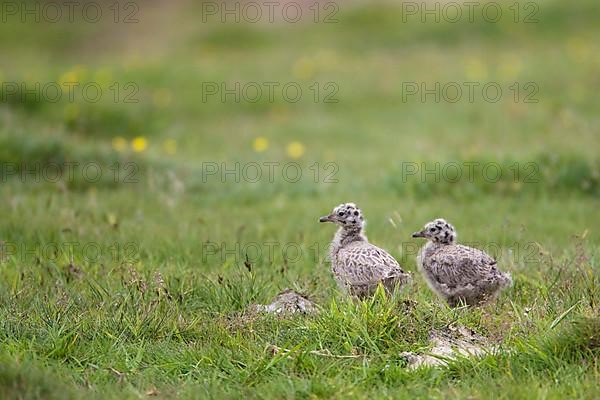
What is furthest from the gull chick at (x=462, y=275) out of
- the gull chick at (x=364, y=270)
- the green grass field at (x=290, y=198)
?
the gull chick at (x=364, y=270)

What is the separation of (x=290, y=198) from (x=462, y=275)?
465 centimetres

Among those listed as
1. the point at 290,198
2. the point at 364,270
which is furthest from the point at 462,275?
the point at 290,198

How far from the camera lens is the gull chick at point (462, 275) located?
6484mm

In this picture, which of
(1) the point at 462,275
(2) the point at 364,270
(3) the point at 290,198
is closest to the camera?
(2) the point at 364,270

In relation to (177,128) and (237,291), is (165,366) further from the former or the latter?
(177,128)

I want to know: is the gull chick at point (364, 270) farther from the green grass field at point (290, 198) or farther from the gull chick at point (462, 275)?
the gull chick at point (462, 275)

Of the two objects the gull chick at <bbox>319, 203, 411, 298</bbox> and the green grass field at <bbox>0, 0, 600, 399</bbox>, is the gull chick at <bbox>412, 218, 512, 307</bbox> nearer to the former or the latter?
the green grass field at <bbox>0, 0, 600, 399</bbox>

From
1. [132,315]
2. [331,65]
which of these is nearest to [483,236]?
[132,315]

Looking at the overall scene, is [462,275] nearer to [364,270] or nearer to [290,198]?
A: [364,270]

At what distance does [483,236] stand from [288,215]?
233cm

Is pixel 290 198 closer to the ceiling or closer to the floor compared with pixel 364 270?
closer to the floor

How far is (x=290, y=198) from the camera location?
1099 cm

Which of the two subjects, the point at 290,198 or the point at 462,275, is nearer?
the point at 462,275

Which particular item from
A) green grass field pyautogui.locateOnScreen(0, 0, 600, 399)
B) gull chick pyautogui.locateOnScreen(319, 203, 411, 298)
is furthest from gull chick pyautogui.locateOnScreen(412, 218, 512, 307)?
gull chick pyautogui.locateOnScreen(319, 203, 411, 298)
